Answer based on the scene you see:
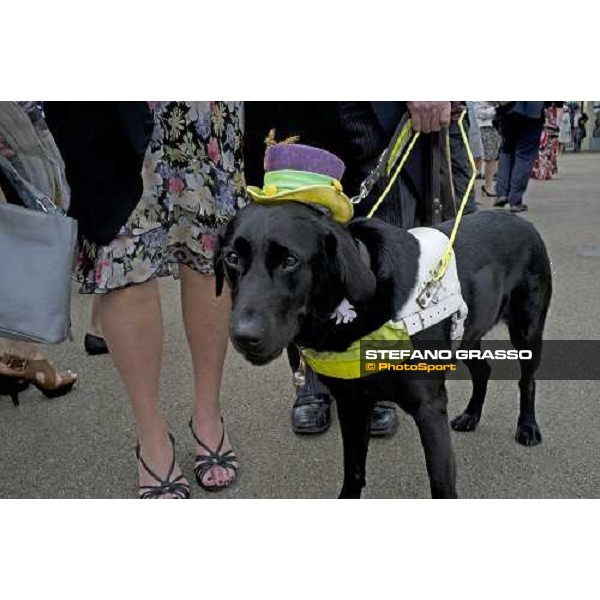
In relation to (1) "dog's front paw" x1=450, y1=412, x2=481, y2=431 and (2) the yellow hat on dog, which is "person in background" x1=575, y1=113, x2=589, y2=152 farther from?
(2) the yellow hat on dog

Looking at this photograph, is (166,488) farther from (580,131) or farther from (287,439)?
(580,131)

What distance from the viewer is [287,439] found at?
73.9 inches

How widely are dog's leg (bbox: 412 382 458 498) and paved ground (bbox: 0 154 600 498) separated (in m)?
0.29

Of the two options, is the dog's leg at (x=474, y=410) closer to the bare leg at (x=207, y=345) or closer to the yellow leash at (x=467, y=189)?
the yellow leash at (x=467, y=189)

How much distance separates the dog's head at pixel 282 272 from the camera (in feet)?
3.50

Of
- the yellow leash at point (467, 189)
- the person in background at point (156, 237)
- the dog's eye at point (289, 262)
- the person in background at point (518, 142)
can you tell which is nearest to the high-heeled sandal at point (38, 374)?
the person in background at point (156, 237)

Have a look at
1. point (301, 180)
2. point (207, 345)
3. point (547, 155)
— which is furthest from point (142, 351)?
point (547, 155)

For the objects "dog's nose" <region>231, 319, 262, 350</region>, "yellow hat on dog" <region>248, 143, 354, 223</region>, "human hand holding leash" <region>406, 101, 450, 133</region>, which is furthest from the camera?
"human hand holding leash" <region>406, 101, 450, 133</region>

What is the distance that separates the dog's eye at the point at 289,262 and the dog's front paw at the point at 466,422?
998 mm

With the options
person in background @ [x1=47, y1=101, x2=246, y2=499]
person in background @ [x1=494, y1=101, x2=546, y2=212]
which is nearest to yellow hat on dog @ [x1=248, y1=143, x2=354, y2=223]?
person in background @ [x1=47, y1=101, x2=246, y2=499]

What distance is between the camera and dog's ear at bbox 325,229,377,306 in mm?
1127

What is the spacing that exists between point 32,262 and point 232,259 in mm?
426

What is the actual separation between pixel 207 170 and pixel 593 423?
1.25 m

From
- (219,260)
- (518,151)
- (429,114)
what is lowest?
(518,151)
